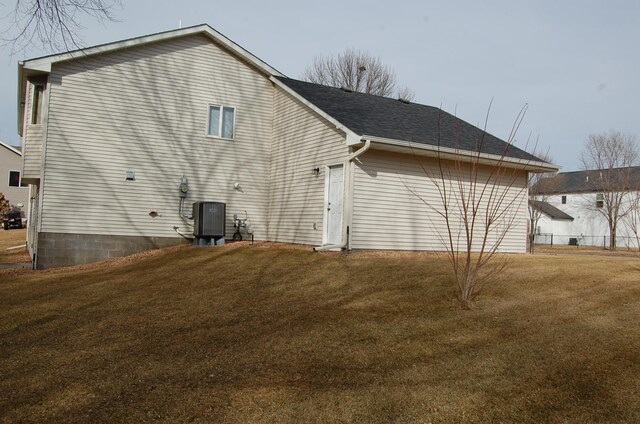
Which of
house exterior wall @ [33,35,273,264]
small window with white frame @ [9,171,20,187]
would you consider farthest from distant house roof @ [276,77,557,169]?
small window with white frame @ [9,171,20,187]

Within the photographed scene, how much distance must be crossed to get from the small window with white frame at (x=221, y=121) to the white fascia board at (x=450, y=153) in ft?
16.5

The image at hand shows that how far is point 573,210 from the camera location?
141 feet

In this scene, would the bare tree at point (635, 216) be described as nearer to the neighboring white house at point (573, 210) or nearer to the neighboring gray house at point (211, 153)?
the neighboring gray house at point (211, 153)

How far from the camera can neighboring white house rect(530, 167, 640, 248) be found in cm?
3950

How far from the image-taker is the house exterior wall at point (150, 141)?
1277 cm

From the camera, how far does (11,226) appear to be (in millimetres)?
30750

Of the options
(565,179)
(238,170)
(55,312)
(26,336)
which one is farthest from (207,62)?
(565,179)

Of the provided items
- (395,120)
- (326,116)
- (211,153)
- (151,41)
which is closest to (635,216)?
(395,120)

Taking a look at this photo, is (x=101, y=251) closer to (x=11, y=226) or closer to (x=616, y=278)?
(x=616, y=278)

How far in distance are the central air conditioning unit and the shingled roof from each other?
12.2 feet

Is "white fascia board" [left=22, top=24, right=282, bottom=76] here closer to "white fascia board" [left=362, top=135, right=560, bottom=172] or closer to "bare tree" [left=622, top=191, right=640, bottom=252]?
"white fascia board" [left=362, top=135, right=560, bottom=172]

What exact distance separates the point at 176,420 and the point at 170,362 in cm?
135

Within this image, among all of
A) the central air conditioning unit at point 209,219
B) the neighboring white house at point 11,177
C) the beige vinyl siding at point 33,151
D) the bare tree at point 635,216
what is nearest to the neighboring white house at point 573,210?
the bare tree at point 635,216

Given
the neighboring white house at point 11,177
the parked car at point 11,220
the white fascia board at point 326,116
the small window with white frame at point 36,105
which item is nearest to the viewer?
the white fascia board at point 326,116
